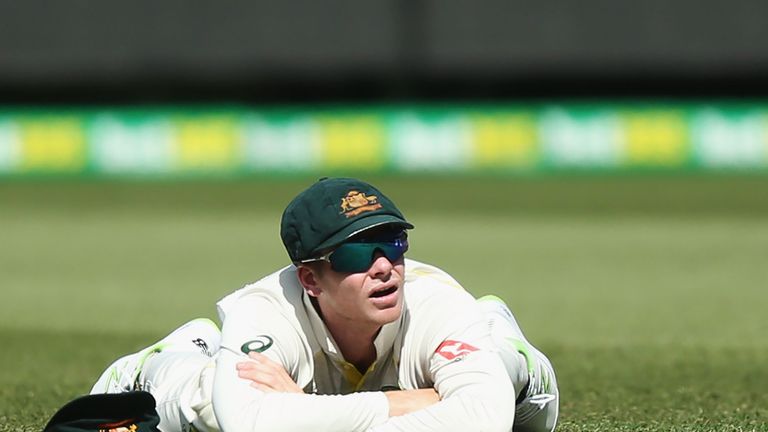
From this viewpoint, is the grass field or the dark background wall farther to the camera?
the dark background wall

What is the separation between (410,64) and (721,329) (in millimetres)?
14891

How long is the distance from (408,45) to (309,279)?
726 inches

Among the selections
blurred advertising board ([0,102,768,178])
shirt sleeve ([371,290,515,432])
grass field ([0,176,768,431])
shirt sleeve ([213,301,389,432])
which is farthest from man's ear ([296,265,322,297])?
blurred advertising board ([0,102,768,178])

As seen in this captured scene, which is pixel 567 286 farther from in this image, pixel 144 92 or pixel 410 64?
pixel 144 92

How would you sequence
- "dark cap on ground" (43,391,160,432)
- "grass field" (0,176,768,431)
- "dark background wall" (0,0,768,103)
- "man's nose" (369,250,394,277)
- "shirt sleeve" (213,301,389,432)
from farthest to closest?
"dark background wall" (0,0,768,103) → "grass field" (0,176,768,431) → "dark cap on ground" (43,391,160,432) → "man's nose" (369,250,394,277) → "shirt sleeve" (213,301,389,432)

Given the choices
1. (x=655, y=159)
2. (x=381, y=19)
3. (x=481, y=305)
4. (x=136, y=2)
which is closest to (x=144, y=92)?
(x=136, y=2)

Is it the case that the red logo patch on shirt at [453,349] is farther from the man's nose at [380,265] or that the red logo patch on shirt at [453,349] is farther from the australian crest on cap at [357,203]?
the australian crest on cap at [357,203]

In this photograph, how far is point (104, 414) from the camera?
4.88 metres

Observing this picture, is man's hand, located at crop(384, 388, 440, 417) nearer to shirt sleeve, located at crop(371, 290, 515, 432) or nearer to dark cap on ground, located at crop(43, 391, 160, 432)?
shirt sleeve, located at crop(371, 290, 515, 432)

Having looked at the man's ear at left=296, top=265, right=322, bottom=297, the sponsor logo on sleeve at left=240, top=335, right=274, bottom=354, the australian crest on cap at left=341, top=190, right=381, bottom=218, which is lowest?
the sponsor logo on sleeve at left=240, top=335, right=274, bottom=354

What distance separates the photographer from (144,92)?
83.2 ft

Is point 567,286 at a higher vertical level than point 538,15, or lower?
lower

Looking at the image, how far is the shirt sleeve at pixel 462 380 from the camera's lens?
4516mm

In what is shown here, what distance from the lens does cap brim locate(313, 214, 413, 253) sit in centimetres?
466
